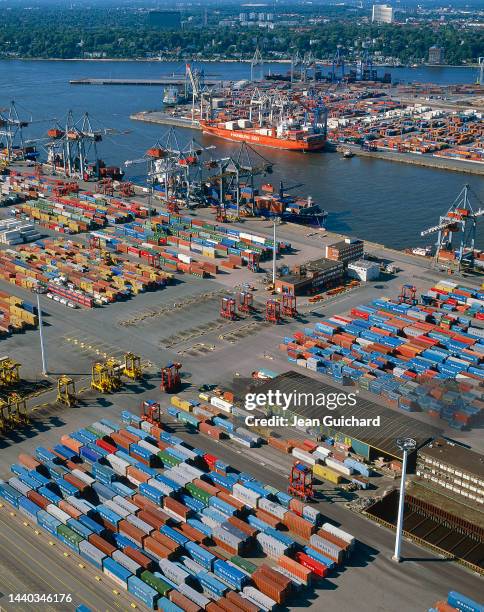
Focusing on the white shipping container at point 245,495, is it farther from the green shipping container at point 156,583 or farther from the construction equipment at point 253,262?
the construction equipment at point 253,262

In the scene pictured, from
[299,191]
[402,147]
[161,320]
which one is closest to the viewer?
[161,320]

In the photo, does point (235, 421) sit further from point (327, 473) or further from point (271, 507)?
point (271, 507)

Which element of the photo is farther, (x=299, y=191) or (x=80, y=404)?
(x=299, y=191)

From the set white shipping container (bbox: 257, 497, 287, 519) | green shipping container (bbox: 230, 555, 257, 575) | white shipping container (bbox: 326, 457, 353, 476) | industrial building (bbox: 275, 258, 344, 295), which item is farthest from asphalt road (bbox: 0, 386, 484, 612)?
industrial building (bbox: 275, 258, 344, 295)

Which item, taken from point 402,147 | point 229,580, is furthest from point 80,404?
point 402,147

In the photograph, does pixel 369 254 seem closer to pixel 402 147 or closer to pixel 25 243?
pixel 25 243

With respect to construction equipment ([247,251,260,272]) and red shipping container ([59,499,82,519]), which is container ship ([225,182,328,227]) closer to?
construction equipment ([247,251,260,272])

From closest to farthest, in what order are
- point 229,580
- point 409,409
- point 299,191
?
point 229,580 < point 409,409 < point 299,191
